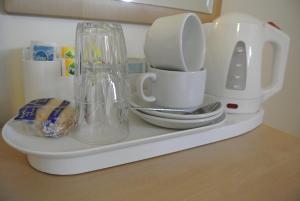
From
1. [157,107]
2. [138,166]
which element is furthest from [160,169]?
[157,107]

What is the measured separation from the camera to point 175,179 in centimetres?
38

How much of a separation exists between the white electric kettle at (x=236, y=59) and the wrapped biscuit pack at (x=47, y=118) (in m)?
0.39

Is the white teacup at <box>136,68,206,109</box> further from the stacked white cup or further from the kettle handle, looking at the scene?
the kettle handle

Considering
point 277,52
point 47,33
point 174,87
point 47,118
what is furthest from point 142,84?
point 277,52

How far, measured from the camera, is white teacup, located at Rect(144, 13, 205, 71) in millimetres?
452

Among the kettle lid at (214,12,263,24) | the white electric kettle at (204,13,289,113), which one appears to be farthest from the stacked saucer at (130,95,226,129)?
the kettle lid at (214,12,263,24)

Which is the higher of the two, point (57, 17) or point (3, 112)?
point (57, 17)

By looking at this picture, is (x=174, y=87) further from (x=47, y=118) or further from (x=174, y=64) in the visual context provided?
(x=47, y=118)

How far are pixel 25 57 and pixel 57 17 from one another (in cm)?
13

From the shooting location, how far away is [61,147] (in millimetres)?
385

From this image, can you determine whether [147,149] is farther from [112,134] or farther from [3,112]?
[3,112]

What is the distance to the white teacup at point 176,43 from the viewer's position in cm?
45

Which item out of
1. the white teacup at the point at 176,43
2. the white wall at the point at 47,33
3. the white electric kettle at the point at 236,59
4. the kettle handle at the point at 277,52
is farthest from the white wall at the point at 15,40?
the kettle handle at the point at 277,52

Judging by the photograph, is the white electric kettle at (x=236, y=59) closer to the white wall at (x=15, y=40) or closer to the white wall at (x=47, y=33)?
the white wall at (x=47, y=33)
